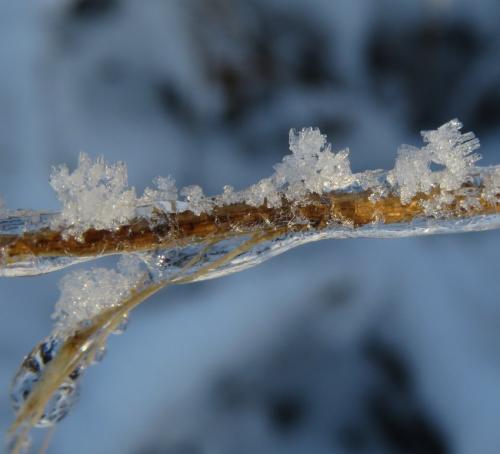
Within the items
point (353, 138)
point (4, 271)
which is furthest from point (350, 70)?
point (4, 271)

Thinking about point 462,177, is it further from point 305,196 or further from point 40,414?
point 40,414

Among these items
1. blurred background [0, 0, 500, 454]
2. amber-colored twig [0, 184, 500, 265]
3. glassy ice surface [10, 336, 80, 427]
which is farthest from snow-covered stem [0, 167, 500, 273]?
blurred background [0, 0, 500, 454]

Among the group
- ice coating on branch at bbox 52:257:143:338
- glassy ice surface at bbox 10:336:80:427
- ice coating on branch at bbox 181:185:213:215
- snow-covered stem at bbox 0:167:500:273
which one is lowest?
glassy ice surface at bbox 10:336:80:427

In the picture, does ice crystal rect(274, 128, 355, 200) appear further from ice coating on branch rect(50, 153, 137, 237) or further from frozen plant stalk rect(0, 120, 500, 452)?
ice coating on branch rect(50, 153, 137, 237)

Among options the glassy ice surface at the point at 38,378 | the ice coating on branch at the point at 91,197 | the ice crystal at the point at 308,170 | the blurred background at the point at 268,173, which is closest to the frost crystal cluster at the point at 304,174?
the ice crystal at the point at 308,170

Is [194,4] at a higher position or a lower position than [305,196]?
higher

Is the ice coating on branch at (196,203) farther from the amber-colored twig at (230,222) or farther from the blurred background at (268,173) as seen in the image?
the blurred background at (268,173)
